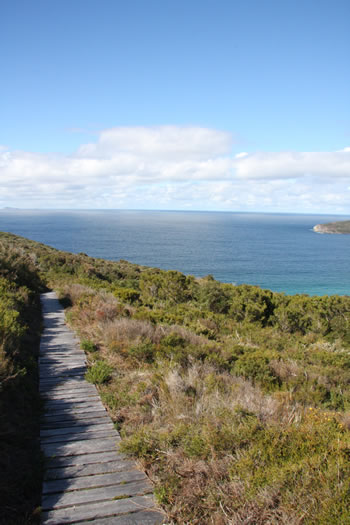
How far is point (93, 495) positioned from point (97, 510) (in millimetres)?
205

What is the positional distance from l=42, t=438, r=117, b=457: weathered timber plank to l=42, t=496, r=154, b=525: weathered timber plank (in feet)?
2.92

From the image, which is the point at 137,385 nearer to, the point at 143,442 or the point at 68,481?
the point at 143,442

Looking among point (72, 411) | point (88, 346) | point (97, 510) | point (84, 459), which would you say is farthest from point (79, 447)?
point (88, 346)

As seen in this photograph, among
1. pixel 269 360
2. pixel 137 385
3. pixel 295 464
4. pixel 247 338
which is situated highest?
pixel 295 464

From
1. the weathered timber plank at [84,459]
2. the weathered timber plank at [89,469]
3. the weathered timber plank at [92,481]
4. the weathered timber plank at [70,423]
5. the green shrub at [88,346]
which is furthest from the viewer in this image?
the green shrub at [88,346]

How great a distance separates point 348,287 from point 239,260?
28703 millimetres

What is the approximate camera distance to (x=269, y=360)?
795 centimetres

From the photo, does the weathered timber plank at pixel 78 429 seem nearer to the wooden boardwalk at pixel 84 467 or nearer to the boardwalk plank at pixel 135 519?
the wooden boardwalk at pixel 84 467

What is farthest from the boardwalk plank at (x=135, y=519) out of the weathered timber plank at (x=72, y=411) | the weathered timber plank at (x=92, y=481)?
the weathered timber plank at (x=72, y=411)

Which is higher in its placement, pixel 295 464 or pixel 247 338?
pixel 295 464

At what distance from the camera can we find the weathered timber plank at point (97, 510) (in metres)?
3.00

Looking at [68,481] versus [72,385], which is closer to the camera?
[68,481]

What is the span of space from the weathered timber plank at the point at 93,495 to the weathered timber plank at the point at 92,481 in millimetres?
55

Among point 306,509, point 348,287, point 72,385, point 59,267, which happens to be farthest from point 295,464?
point 348,287
